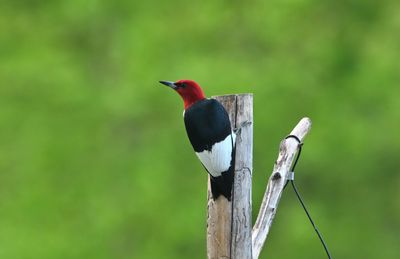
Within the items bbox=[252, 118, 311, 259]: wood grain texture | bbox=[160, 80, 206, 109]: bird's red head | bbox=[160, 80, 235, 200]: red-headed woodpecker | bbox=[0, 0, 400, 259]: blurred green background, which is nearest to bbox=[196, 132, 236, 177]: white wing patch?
bbox=[160, 80, 235, 200]: red-headed woodpecker

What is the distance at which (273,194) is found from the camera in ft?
12.1

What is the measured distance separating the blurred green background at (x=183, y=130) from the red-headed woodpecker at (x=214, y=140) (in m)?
5.47

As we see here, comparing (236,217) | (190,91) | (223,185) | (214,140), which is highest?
(190,91)

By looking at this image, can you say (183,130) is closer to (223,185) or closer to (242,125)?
(242,125)

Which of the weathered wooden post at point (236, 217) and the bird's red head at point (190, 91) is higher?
the bird's red head at point (190, 91)

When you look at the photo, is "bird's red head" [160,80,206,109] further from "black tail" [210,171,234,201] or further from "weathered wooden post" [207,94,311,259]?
"black tail" [210,171,234,201]

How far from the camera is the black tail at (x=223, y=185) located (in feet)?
10.9

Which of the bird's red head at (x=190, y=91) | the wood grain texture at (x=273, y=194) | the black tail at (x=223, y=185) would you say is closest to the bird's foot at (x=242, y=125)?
the black tail at (x=223, y=185)

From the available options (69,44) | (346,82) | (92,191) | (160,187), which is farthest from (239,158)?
(69,44)

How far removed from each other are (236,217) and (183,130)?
637 centimetres

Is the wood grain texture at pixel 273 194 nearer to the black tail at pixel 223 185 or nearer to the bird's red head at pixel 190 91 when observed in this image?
the black tail at pixel 223 185

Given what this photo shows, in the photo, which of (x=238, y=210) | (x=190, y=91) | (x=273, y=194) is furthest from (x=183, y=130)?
(x=238, y=210)

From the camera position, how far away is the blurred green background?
31.2 feet

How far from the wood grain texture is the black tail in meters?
0.33
